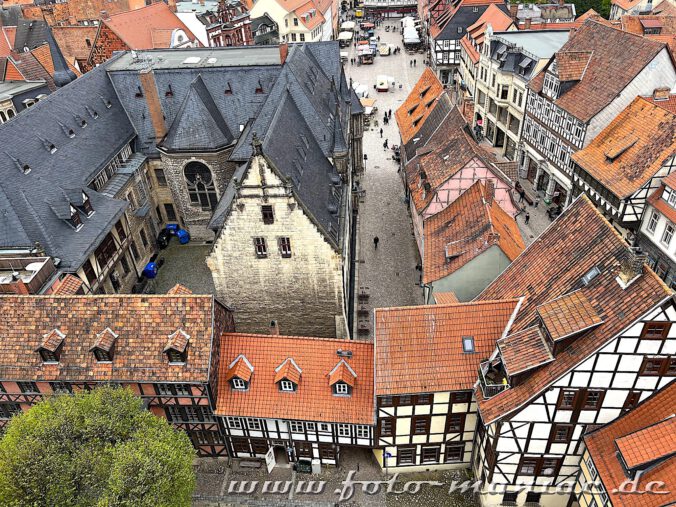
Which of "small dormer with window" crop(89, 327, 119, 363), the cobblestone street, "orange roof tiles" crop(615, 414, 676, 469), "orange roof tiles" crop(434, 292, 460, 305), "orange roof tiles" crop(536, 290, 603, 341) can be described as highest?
"orange roof tiles" crop(536, 290, 603, 341)

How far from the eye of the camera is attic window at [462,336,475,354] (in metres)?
29.0

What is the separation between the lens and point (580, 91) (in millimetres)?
53844

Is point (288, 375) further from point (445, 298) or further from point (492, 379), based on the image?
point (445, 298)

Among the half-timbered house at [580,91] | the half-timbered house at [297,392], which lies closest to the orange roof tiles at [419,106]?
the half-timbered house at [580,91]

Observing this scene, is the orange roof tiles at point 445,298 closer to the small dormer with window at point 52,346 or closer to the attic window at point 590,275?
the attic window at point 590,275

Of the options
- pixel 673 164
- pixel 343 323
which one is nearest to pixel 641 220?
pixel 673 164

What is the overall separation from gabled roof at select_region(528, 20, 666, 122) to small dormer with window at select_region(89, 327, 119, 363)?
155 feet

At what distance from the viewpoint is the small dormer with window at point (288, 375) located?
3025 centimetres

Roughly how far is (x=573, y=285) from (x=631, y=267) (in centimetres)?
372

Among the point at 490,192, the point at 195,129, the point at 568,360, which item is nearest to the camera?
the point at 568,360

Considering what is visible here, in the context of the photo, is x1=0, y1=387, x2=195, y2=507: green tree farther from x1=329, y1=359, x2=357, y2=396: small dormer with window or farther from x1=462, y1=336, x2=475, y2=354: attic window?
x1=462, y1=336, x2=475, y2=354: attic window

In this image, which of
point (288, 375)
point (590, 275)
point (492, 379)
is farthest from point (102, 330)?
point (590, 275)

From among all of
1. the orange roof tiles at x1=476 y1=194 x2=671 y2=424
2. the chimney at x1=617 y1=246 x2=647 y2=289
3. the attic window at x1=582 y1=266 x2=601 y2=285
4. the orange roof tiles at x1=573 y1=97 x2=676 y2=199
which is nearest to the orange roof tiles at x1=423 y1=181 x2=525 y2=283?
the orange roof tiles at x1=476 y1=194 x2=671 y2=424

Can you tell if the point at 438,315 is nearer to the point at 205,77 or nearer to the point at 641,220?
the point at 641,220
